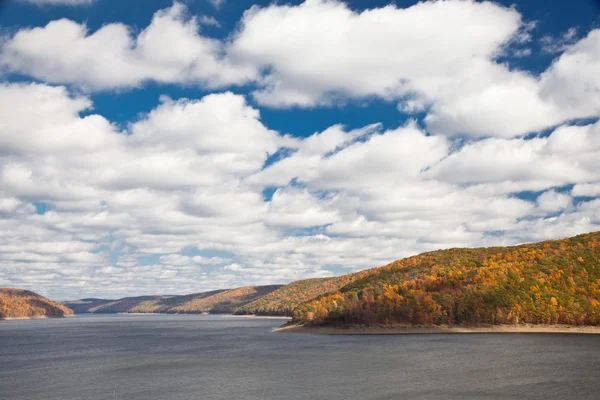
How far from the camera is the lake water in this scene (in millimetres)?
82375

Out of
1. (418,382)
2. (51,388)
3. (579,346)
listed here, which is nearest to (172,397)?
(51,388)

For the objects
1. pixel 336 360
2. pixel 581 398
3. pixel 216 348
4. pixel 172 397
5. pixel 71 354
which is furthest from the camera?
pixel 216 348

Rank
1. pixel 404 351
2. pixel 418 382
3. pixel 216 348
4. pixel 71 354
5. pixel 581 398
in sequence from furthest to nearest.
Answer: pixel 216 348 < pixel 71 354 < pixel 404 351 < pixel 418 382 < pixel 581 398

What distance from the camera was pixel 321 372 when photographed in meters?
105

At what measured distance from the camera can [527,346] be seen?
147m

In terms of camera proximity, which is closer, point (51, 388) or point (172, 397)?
point (172, 397)

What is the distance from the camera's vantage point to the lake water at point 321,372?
3243 inches

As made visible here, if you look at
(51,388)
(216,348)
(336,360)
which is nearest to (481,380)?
(336,360)

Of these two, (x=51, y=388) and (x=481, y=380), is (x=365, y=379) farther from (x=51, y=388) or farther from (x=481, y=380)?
(x=51, y=388)

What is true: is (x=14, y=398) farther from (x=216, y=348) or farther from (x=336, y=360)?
(x=216, y=348)

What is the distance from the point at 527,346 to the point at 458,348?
22118 millimetres

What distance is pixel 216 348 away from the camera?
170500mm

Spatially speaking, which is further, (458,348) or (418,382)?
(458,348)

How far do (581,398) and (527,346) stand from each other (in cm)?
7953
